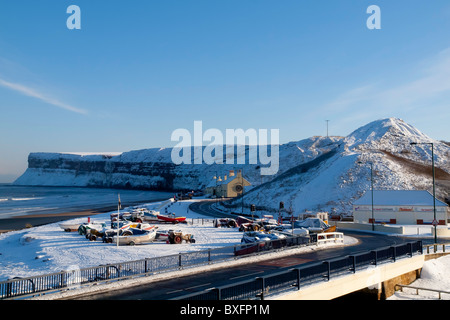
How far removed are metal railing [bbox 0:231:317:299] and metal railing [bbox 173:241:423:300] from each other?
23.7 ft

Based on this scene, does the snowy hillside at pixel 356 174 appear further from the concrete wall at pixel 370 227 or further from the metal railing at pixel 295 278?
the metal railing at pixel 295 278

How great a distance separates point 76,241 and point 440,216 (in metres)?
57.4

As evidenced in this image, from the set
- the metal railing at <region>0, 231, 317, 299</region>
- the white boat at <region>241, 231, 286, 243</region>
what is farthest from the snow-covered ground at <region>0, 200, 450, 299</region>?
the white boat at <region>241, 231, 286, 243</region>

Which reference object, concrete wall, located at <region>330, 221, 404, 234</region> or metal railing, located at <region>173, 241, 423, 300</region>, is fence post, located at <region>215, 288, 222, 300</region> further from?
concrete wall, located at <region>330, 221, 404, 234</region>

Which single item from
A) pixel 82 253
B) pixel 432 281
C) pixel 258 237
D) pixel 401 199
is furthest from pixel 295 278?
pixel 401 199

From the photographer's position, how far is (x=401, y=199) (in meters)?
65.9

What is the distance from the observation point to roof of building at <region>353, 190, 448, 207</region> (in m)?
64.5

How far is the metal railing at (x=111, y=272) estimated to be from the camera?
55.6 feet

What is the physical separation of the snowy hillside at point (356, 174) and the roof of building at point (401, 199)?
14.5m

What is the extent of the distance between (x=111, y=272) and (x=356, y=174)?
85.2 metres

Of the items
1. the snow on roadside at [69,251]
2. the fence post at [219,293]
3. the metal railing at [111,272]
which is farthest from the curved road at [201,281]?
the snow on roadside at [69,251]

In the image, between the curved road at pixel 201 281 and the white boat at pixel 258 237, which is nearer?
the curved road at pixel 201 281
